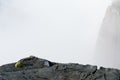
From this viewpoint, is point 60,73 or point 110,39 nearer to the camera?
point 60,73

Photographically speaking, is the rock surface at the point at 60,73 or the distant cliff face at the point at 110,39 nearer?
the rock surface at the point at 60,73

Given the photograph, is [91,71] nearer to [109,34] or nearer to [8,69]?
[8,69]

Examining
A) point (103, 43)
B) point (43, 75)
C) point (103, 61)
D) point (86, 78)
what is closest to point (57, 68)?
point (43, 75)

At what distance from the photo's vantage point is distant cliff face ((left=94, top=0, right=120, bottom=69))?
229 ft

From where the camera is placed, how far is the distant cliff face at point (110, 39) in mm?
69938

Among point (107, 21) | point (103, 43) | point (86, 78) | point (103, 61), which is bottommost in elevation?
point (86, 78)

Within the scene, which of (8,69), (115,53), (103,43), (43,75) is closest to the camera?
(43,75)

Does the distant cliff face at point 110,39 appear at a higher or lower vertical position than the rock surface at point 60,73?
higher

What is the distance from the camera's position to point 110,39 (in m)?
75.4

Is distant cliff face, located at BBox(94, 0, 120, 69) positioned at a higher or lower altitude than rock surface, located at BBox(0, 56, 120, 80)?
higher

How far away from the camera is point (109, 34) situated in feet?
254

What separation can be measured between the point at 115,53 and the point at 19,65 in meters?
56.4

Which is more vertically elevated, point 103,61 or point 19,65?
point 103,61

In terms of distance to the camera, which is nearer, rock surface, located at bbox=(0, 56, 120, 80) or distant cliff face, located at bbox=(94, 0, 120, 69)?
rock surface, located at bbox=(0, 56, 120, 80)
